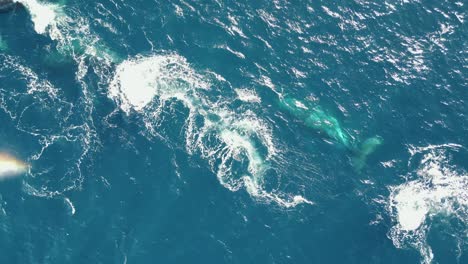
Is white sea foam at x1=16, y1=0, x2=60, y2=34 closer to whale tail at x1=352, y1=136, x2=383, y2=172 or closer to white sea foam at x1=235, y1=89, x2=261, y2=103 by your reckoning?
white sea foam at x1=235, y1=89, x2=261, y2=103

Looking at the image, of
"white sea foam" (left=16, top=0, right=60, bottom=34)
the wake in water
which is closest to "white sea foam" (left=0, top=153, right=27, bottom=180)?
the wake in water

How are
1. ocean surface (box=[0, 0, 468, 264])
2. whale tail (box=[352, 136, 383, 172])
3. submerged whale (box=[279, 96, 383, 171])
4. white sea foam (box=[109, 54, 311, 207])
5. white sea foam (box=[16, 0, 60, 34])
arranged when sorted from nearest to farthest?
1. ocean surface (box=[0, 0, 468, 264])
2. white sea foam (box=[109, 54, 311, 207])
3. whale tail (box=[352, 136, 383, 172])
4. submerged whale (box=[279, 96, 383, 171])
5. white sea foam (box=[16, 0, 60, 34])

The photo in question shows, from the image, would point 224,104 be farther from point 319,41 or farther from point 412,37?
point 412,37

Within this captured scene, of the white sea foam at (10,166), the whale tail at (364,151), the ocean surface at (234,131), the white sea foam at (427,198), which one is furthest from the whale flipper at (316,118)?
the white sea foam at (10,166)

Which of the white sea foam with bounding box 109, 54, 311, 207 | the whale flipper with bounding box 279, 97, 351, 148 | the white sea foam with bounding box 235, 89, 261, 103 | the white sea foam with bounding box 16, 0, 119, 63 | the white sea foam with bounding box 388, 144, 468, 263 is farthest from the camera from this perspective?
the white sea foam with bounding box 16, 0, 119, 63

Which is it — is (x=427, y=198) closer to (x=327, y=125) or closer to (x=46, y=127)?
(x=327, y=125)

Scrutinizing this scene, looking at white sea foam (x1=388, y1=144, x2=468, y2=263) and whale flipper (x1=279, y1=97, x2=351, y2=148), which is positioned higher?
whale flipper (x1=279, y1=97, x2=351, y2=148)

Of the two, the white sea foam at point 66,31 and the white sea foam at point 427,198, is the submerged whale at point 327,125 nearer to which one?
the white sea foam at point 427,198

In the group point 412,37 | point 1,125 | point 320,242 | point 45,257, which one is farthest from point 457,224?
point 1,125
